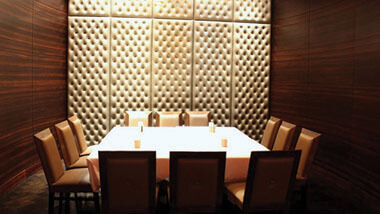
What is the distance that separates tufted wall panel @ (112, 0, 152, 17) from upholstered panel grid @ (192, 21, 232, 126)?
0.97 m

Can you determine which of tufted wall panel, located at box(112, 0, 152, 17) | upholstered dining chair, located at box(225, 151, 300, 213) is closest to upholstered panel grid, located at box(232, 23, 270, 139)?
tufted wall panel, located at box(112, 0, 152, 17)

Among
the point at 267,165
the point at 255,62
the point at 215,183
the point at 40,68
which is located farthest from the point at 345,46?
the point at 40,68

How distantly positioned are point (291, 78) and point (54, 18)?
410 centimetres

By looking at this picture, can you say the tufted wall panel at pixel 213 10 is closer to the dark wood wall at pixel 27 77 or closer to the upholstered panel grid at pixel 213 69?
the upholstered panel grid at pixel 213 69

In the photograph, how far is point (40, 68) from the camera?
5.01m

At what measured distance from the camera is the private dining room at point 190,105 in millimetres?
2703

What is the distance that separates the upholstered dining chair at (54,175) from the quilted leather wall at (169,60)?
119 inches

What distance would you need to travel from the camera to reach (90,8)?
604 centimetres

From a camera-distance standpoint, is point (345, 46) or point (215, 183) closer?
point (215, 183)

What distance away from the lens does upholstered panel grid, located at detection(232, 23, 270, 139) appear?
21.0ft

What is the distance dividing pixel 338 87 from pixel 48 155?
147 inches

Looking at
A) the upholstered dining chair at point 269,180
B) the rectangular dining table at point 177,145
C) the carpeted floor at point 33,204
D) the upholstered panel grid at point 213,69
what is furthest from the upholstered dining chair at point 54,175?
the upholstered panel grid at point 213,69

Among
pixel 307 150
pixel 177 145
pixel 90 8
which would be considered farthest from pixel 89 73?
pixel 307 150

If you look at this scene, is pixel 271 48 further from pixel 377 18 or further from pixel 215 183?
pixel 215 183
